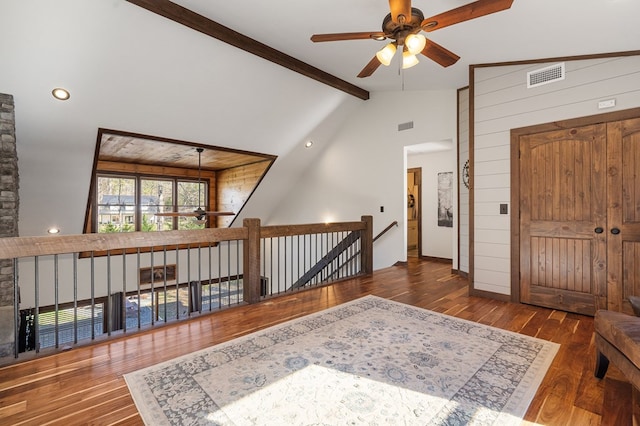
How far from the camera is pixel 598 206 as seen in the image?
10.9 ft

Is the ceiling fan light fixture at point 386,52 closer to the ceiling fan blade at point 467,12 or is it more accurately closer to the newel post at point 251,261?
the ceiling fan blade at point 467,12

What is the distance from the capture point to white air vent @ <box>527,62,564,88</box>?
356 centimetres

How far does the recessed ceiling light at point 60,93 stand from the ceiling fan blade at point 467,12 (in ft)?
13.1

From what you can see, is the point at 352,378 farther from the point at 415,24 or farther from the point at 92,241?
the point at 415,24

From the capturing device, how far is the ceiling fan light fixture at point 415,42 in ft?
7.61

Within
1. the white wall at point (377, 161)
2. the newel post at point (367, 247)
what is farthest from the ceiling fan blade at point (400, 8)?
the white wall at point (377, 161)

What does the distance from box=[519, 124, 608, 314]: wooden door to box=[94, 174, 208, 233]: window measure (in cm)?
572

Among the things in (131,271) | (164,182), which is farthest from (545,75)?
(131,271)

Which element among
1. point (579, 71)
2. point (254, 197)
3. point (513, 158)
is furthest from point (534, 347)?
point (254, 197)

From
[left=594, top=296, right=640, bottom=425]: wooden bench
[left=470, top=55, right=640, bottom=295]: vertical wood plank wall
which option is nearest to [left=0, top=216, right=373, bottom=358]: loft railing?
[left=470, top=55, right=640, bottom=295]: vertical wood plank wall

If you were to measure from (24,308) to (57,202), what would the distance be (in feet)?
7.56

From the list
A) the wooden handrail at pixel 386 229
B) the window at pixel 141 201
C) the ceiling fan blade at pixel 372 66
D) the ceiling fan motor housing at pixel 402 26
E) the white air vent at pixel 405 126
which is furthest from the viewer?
the window at pixel 141 201

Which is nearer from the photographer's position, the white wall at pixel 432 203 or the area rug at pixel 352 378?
the area rug at pixel 352 378

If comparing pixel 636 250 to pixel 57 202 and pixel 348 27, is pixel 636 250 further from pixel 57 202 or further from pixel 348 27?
pixel 57 202
